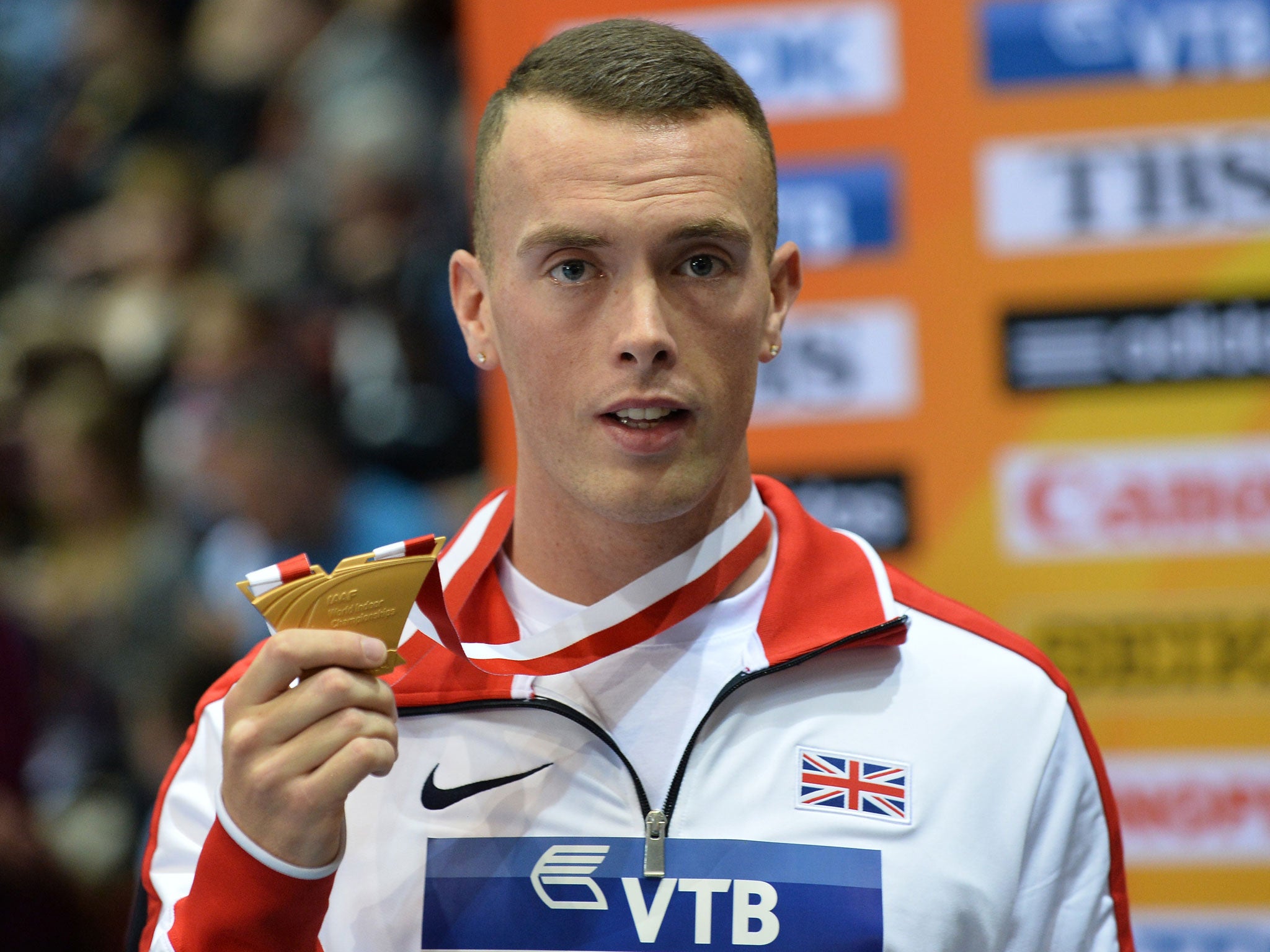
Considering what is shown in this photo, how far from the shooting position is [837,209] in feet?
10.5

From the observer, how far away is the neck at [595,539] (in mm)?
1615

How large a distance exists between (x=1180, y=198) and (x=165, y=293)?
3.33 metres

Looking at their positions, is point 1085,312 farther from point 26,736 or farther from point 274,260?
point 26,736

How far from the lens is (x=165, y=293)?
473 cm

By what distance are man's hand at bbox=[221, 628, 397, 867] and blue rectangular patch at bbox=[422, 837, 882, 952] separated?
0.80ft

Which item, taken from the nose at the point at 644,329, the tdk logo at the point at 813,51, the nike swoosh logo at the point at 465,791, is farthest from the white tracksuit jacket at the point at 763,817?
the tdk logo at the point at 813,51

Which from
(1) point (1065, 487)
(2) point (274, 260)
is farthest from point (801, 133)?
(2) point (274, 260)

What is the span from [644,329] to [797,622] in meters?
0.41

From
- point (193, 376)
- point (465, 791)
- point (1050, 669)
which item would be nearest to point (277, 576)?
point (465, 791)

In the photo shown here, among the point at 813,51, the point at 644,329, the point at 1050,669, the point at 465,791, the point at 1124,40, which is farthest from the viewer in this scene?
the point at 813,51

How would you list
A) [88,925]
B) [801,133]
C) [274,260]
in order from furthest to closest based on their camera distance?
[274,260]
[88,925]
[801,133]

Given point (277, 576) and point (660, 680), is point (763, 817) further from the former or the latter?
point (277, 576)

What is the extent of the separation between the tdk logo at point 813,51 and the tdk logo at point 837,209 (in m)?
0.14

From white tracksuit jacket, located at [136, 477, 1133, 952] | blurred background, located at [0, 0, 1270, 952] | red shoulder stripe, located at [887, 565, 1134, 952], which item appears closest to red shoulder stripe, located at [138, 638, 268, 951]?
white tracksuit jacket, located at [136, 477, 1133, 952]
